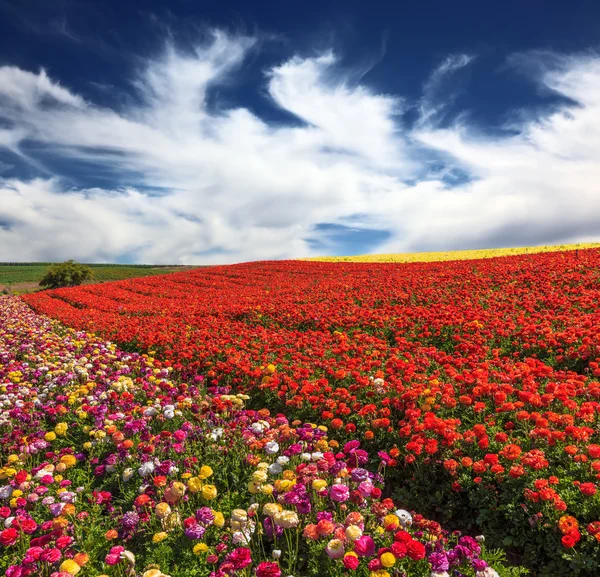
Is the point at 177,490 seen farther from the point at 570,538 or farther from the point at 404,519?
the point at 570,538

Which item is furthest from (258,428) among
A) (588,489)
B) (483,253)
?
(483,253)

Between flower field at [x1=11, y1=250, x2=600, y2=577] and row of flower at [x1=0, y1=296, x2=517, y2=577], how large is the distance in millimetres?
77

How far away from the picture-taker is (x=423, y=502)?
4.75 m

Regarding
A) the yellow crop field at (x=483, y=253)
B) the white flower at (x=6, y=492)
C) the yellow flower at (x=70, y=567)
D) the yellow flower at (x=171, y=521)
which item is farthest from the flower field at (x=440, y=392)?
the yellow crop field at (x=483, y=253)

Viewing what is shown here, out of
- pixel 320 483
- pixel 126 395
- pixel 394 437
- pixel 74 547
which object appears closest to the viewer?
pixel 320 483

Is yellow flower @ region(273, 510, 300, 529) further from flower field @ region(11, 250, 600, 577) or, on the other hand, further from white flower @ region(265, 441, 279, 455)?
white flower @ region(265, 441, 279, 455)

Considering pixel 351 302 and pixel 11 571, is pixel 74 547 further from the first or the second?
pixel 351 302

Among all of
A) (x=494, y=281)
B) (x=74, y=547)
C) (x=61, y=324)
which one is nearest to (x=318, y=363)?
(x=74, y=547)

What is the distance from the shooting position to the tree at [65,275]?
49.2 meters

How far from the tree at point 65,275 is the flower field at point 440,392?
3998 cm

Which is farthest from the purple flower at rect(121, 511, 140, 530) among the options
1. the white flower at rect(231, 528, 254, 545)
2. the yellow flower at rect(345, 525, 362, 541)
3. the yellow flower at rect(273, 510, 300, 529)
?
the yellow flower at rect(345, 525, 362, 541)

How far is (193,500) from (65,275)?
53.1m

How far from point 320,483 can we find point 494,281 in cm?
1289

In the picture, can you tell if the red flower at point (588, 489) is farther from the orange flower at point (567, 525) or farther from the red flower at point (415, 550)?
the red flower at point (415, 550)
